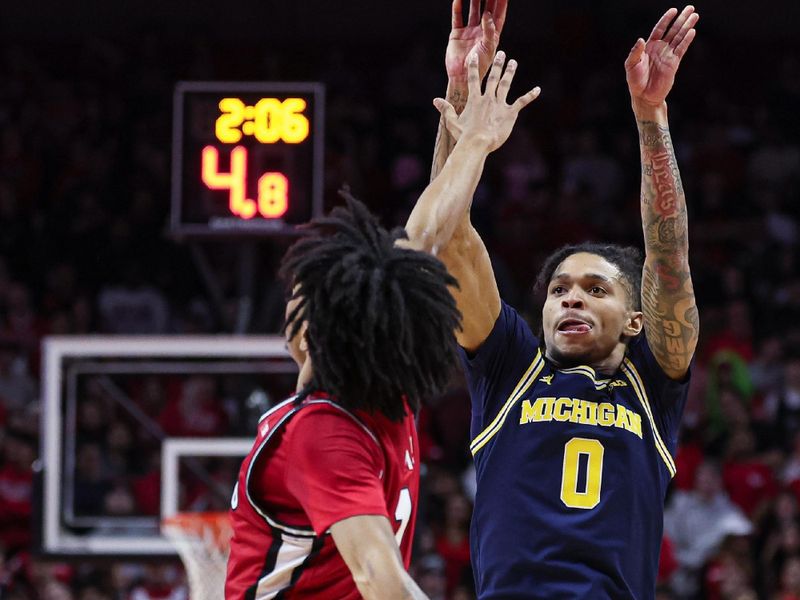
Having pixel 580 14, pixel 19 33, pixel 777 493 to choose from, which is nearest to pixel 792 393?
pixel 777 493

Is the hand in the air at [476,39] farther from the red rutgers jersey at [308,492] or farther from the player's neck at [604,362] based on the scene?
the red rutgers jersey at [308,492]

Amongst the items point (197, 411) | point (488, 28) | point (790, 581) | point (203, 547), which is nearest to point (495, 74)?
point (488, 28)

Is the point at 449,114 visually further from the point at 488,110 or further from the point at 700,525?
the point at 700,525

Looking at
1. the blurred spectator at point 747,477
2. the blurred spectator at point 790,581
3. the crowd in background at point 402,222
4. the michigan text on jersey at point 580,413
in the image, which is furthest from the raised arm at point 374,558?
the blurred spectator at point 747,477

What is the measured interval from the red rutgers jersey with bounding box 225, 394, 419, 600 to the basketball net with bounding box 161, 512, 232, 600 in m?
2.16

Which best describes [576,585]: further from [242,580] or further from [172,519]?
[172,519]

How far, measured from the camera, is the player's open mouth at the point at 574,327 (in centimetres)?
369

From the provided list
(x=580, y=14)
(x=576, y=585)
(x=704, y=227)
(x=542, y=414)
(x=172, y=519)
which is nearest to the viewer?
(x=576, y=585)

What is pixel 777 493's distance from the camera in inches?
363

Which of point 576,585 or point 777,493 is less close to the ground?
point 576,585

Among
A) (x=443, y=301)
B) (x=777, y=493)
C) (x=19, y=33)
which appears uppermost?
(x=19, y=33)

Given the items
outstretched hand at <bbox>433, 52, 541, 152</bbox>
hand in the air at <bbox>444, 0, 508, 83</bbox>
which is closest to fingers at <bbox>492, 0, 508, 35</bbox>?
hand in the air at <bbox>444, 0, 508, 83</bbox>

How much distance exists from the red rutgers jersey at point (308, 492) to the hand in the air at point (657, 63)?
1311mm

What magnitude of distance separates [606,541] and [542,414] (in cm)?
37
